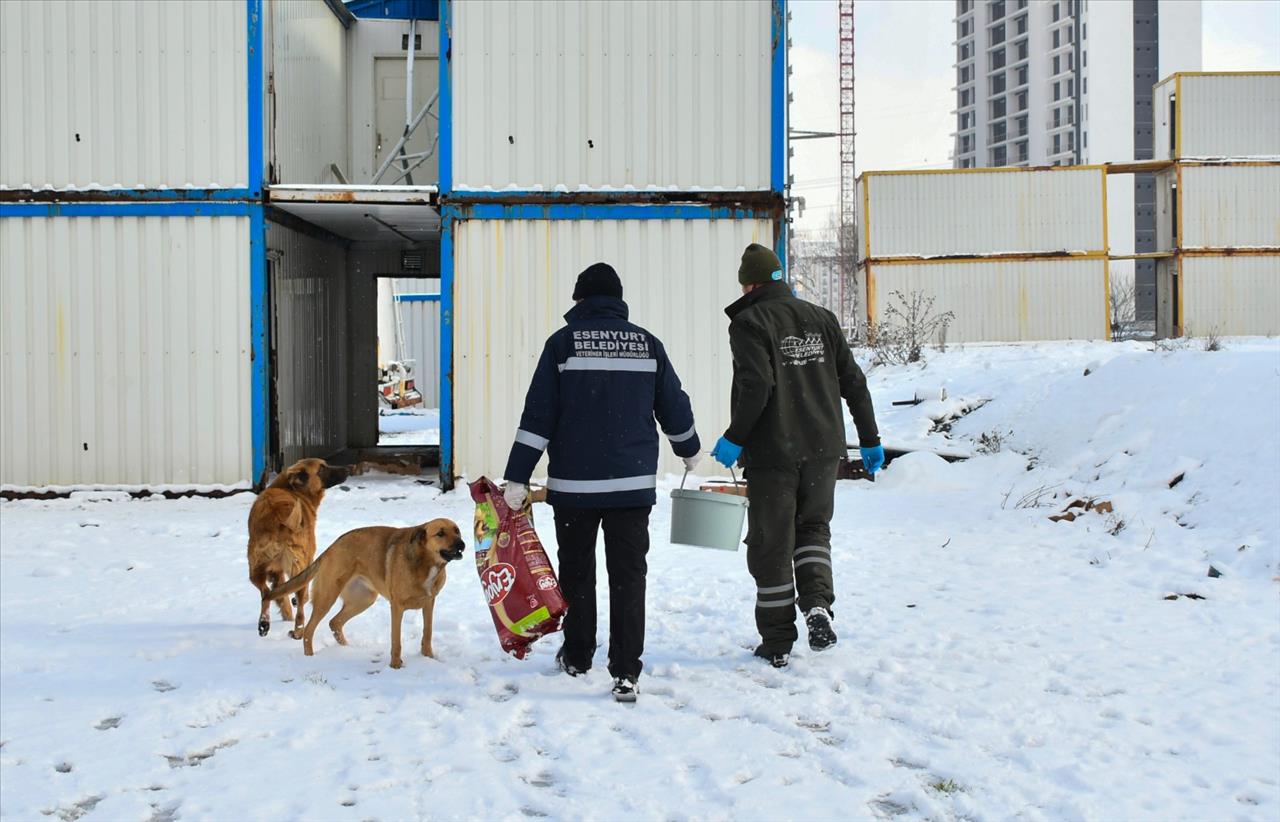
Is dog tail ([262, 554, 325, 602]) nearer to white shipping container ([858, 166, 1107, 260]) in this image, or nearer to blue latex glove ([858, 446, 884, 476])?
blue latex glove ([858, 446, 884, 476])

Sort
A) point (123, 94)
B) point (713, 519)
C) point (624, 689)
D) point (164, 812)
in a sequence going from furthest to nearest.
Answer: point (123, 94) < point (713, 519) < point (624, 689) < point (164, 812)

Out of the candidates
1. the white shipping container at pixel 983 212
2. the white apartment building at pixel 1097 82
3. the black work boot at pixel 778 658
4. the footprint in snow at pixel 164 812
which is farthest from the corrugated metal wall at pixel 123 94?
the white apartment building at pixel 1097 82

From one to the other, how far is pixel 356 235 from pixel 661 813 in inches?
498

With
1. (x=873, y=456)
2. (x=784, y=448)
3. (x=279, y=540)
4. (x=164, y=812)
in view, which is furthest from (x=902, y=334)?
Result: (x=164, y=812)

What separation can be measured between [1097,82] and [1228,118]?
45.7 metres

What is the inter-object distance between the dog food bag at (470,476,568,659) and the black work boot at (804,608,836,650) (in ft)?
3.93

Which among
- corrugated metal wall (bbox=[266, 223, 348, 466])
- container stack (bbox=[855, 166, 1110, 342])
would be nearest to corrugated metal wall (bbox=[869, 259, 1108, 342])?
container stack (bbox=[855, 166, 1110, 342])

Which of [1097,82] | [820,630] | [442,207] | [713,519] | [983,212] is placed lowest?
[820,630]

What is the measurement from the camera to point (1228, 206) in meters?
29.0

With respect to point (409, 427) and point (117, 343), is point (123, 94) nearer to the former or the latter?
point (117, 343)

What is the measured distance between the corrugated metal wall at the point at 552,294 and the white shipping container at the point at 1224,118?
22842mm

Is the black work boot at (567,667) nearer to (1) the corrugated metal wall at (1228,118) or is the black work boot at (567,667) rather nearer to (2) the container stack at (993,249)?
(2) the container stack at (993,249)

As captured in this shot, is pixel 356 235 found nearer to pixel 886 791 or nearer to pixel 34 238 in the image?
pixel 34 238

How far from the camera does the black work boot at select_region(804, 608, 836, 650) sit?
5.20m
